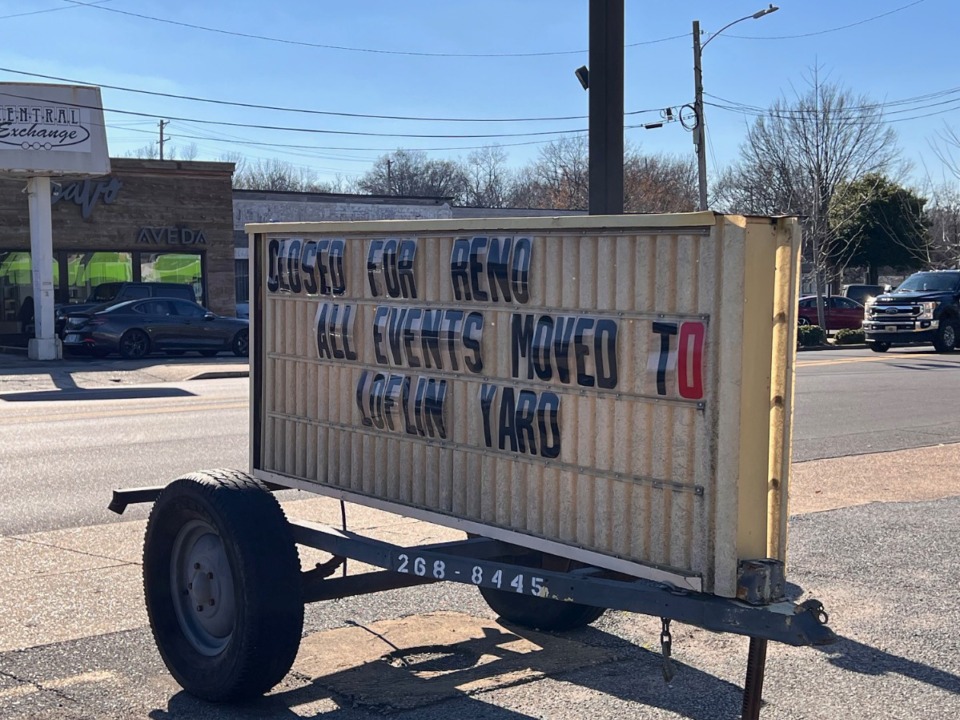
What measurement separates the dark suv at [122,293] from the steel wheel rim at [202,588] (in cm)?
2266

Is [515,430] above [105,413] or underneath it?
above

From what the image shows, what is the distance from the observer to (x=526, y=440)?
4141 mm

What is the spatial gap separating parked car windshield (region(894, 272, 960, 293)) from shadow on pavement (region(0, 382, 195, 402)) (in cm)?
1958

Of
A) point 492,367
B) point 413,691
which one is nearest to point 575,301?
point 492,367

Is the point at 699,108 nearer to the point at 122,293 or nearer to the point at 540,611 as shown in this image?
the point at 122,293

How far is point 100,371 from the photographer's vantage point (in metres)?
22.0

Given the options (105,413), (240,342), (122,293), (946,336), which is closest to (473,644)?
(105,413)

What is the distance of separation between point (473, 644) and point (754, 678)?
2042mm

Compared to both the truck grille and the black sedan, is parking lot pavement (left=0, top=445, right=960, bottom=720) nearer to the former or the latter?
the black sedan

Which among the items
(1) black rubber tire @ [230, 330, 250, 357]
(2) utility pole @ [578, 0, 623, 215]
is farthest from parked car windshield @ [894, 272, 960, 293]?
(2) utility pole @ [578, 0, 623, 215]

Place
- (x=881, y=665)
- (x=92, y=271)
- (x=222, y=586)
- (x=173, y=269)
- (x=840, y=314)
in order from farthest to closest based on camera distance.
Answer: (x=840, y=314)
(x=173, y=269)
(x=92, y=271)
(x=881, y=665)
(x=222, y=586)

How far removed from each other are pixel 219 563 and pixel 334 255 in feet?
4.50

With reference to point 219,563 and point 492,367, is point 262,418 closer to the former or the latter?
point 219,563

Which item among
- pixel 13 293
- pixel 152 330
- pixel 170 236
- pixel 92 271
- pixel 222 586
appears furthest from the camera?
pixel 170 236
